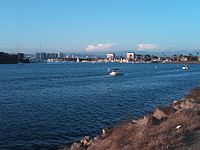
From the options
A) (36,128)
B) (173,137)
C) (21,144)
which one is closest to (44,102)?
(36,128)

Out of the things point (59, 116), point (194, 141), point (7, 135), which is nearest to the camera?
point (194, 141)

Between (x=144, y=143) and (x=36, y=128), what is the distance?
21.1m

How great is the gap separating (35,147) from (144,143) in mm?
14646

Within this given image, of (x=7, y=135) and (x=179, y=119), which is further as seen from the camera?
(x=7, y=135)

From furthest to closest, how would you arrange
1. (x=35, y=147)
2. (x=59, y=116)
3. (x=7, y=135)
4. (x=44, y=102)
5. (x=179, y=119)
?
(x=44, y=102), (x=59, y=116), (x=7, y=135), (x=35, y=147), (x=179, y=119)

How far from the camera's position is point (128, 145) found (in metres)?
16.6

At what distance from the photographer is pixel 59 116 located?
42.6 m

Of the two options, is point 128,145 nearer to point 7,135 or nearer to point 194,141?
point 194,141

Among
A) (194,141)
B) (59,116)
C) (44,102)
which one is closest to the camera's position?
(194,141)

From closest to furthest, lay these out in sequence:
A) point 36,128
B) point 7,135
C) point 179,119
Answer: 1. point 179,119
2. point 7,135
3. point 36,128

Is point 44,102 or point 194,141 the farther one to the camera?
point 44,102

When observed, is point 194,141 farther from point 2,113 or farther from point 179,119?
point 2,113

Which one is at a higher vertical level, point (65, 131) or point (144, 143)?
point (144, 143)

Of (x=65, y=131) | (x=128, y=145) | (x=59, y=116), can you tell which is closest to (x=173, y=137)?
(x=128, y=145)
